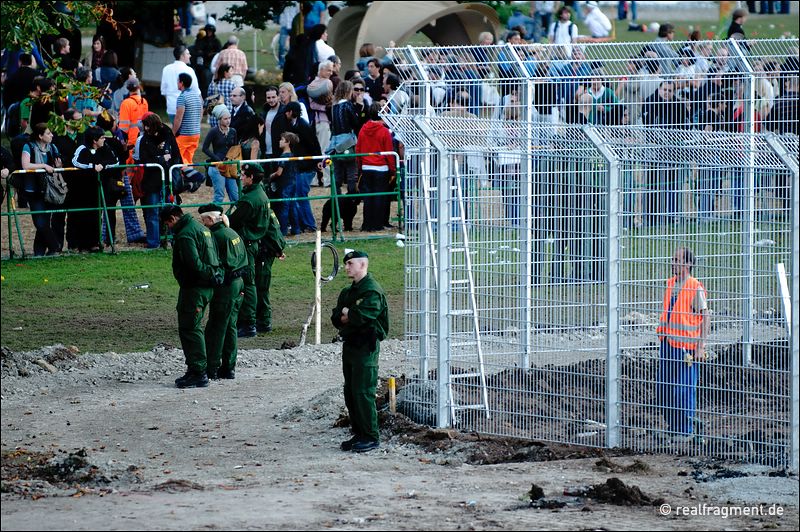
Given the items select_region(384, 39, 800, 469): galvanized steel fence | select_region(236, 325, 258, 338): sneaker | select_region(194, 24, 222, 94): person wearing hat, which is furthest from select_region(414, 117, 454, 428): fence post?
select_region(194, 24, 222, 94): person wearing hat

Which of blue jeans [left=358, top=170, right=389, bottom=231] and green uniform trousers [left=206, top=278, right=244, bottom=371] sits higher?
blue jeans [left=358, top=170, right=389, bottom=231]

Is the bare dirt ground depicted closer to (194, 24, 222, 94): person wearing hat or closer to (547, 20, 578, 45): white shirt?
(194, 24, 222, 94): person wearing hat

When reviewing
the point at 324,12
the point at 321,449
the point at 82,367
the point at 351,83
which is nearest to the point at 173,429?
the point at 321,449

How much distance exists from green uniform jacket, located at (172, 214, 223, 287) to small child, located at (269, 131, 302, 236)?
20.0 ft

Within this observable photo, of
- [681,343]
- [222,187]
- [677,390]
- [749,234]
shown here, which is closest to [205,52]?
[222,187]

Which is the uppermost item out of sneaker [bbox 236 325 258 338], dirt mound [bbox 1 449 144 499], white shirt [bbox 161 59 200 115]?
white shirt [bbox 161 59 200 115]

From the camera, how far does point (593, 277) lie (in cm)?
1192

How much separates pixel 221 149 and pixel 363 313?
387 inches

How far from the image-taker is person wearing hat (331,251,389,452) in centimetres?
1155

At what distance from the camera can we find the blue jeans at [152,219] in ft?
66.0

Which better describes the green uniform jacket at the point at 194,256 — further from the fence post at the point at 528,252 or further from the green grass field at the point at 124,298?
the fence post at the point at 528,252

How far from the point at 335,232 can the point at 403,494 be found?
428 inches

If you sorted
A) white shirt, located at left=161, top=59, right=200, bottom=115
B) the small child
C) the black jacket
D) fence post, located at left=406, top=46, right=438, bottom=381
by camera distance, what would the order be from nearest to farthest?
fence post, located at left=406, top=46, right=438, bottom=381 → the black jacket → the small child → white shirt, located at left=161, top=59, right=200, bottom=115

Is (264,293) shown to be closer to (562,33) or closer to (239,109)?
(239,109)
